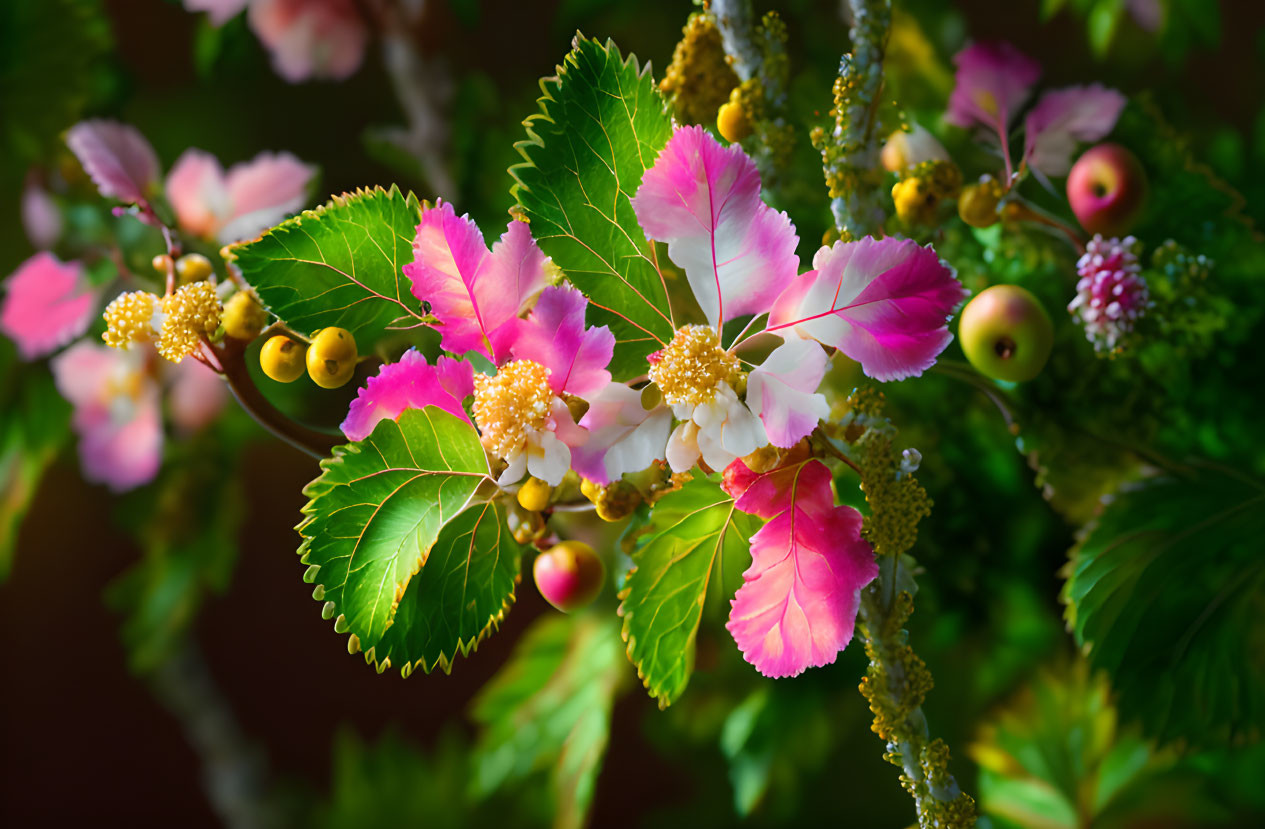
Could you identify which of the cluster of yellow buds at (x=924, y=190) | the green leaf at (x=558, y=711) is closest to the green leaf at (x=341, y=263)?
the cluster of yellow buds at (x=924, y=190)

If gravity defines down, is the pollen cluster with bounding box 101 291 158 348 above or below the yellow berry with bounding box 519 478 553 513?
above

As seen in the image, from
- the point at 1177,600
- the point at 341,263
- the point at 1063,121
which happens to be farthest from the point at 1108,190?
the point at 341,263

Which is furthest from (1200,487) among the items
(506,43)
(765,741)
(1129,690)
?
(506,43)

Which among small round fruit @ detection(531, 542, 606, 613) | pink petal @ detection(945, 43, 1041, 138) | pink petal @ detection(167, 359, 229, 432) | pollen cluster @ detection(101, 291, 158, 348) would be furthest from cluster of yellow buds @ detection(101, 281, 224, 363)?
pink petal @ detection(167, 359, 229, 432)

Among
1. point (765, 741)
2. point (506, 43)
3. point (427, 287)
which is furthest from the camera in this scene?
point (506, 43)

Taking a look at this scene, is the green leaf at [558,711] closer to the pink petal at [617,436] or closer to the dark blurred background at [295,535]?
the dark blurred background at [295,535]

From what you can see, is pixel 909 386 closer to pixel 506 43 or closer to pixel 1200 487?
pixel 1200 487

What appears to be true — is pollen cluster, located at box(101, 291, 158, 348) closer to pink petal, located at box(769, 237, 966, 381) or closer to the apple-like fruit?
pink petal, located at box(769, 237, 966, 381)
